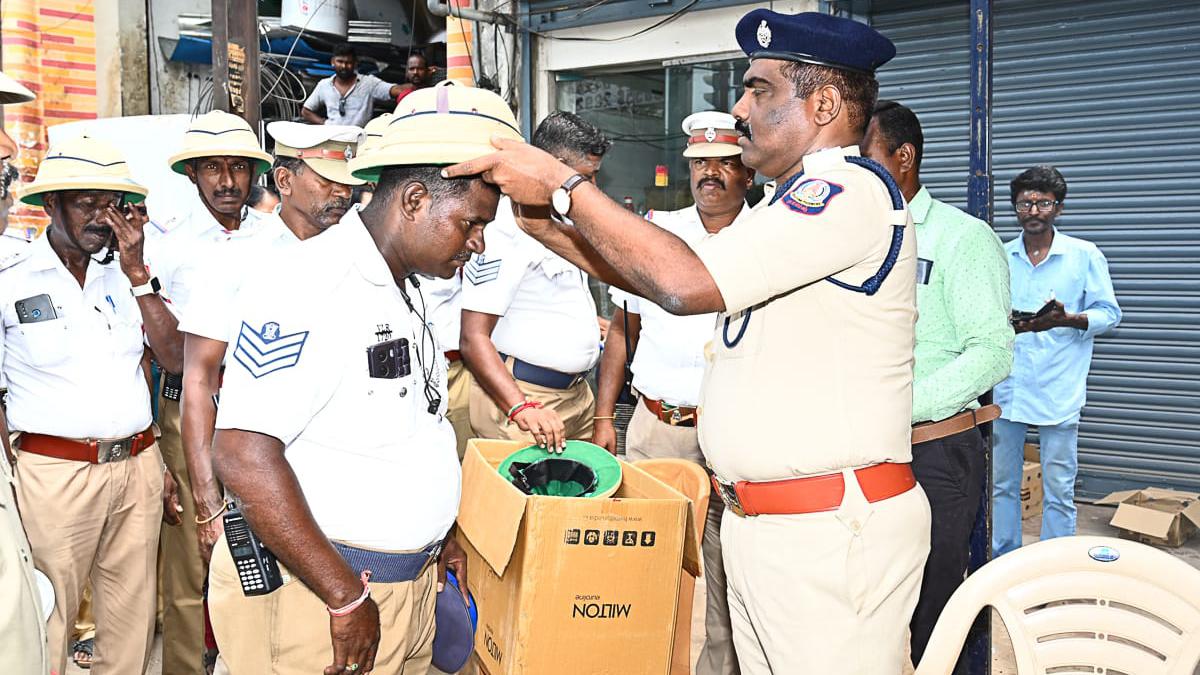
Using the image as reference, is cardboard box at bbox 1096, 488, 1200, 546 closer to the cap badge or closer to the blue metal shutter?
the blue metal shutter

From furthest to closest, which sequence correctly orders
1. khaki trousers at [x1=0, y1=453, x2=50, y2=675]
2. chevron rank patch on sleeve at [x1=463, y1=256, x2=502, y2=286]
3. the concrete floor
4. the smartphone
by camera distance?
the concrete floor, chevron rank patch on sleeve at [x1=463, y1=256, x2=502, y2=286], the smartphone, khaki trousers at [x1=0, y1=453, x2=50, y2=675]

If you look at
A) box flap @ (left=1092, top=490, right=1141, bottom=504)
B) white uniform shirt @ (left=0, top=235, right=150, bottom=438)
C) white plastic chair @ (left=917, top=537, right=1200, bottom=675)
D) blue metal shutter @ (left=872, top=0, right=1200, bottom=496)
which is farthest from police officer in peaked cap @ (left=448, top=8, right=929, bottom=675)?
blue metal shutter @ (left=872, top=0, right=1200, bottom=496)

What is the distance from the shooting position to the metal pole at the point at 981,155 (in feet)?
12.0

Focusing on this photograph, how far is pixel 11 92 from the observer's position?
107 inches

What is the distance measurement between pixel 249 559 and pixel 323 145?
6.41 feet

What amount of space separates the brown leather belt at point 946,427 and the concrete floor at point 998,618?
1208mm

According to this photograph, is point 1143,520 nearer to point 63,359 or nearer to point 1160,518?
point 1160,518

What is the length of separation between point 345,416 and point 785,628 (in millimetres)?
1089

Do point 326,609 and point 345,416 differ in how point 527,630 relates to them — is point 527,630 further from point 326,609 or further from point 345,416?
point 345,416

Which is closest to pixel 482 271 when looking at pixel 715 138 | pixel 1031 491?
pixel 715 138

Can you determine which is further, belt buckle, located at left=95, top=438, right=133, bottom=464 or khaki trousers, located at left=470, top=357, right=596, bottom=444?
khaki trousers, located at left=470, top=357, right=596, bottom=444

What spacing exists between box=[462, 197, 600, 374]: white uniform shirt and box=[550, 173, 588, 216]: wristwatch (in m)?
2.27

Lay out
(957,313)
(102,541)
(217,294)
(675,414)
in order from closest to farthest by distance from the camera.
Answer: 1. (957,313)
2. (217,294)
3. (102,541)
4. (675,414)

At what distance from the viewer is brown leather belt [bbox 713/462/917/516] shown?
227cm
